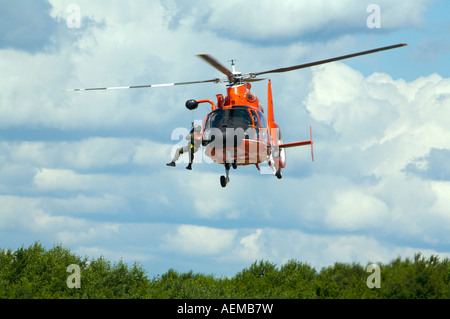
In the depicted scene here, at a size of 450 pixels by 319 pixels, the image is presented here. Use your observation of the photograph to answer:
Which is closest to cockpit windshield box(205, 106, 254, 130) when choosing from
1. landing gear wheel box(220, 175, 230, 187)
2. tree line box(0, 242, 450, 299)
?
landing gear wheel box(220, 175, 230, 187)

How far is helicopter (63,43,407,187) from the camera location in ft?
126

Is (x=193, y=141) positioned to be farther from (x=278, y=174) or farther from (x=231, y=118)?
(x=278, y=174)

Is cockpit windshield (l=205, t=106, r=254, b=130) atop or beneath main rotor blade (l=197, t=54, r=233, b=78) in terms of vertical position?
beneath

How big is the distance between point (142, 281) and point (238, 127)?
52155mm

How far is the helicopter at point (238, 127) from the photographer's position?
38500mm

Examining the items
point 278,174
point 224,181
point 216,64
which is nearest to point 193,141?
point 224,181

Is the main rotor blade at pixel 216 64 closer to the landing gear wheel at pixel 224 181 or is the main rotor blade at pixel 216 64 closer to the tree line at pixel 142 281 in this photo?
the landing gear wheel at pixel 224 181

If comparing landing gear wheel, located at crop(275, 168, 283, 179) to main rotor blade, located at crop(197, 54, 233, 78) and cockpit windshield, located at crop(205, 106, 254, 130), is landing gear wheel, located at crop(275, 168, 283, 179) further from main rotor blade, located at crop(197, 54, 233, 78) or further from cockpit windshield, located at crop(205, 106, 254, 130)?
main rotor blade, located at crop(197, 54, 233, 78)

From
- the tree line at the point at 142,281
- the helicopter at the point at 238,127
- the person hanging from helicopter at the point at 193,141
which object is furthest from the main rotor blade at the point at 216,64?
the tree line at the point at 142,281

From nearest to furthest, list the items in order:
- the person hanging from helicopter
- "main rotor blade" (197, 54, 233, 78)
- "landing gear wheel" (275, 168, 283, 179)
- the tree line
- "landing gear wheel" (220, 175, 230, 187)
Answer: "main rotor blade" (197, 54, 233, 78), the person hanging from helicopter, "landing gear wheel" (220, 175, 230, 187), "landing gear wheel" (275, 168, 283, 179), the tree line

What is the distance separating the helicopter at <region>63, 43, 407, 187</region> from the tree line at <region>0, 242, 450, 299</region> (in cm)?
1695
